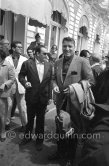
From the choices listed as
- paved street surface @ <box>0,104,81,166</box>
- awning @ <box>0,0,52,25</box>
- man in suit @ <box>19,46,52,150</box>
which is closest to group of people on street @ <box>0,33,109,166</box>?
man in suit @ <box>19,46,52,150</box>

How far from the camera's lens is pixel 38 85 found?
3936 millimetres

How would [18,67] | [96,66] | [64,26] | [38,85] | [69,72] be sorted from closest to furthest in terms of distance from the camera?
[69,72] → [38,85] → [18,67] → [96,66] → [64,26]

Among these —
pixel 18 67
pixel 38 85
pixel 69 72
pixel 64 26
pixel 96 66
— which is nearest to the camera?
pixel 69 72

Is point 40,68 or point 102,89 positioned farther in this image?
point 40,68

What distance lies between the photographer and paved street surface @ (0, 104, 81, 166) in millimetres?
3604

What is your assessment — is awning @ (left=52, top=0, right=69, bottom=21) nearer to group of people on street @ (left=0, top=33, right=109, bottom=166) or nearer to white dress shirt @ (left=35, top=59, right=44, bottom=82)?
group of people on street @ (left=0, top=33, right=109, bottom=166)

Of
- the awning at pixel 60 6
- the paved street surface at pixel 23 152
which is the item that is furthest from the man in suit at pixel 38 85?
the awning at pixel 60 6

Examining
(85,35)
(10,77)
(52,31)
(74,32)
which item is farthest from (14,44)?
(85,35)

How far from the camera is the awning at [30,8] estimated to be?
4.98m

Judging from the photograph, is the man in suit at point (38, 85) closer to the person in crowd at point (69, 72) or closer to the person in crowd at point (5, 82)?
the person in crowd at point (5, 82)

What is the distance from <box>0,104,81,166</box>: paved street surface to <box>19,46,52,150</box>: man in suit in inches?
6.7

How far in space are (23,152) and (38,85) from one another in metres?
1.24

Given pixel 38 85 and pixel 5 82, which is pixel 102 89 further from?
pixel 5 82

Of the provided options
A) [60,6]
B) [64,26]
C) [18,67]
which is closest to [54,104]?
[18,67]
